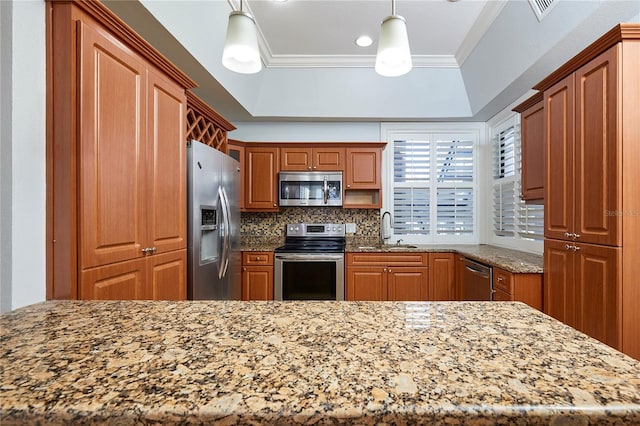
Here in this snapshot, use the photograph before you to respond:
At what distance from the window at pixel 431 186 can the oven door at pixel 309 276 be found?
3.63 ft

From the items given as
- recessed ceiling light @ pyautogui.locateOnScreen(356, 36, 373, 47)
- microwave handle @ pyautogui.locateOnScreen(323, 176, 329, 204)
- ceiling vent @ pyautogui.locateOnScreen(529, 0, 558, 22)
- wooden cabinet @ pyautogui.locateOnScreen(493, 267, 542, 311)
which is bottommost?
wooden cabinet @ pyautogui.locateOnScreen(493, 267, 542, 311)

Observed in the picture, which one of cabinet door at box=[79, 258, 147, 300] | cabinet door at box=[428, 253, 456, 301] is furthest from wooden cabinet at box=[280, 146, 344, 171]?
cabinet door at box=[79, 258, 147, 300]

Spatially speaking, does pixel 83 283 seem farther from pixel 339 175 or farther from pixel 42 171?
pixel 339 175

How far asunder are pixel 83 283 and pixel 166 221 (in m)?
0.62

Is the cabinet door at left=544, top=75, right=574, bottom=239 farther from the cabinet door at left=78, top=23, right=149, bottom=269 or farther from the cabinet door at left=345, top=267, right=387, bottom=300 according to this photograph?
the cabinet door at left=78, top=23, right=149, bottom=269

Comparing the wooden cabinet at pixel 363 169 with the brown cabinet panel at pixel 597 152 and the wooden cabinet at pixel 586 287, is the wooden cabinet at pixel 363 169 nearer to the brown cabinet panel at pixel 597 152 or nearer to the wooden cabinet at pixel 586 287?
the wooden cabinet at pixel 586 287

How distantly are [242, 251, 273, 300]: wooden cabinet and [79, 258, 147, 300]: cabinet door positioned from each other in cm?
196

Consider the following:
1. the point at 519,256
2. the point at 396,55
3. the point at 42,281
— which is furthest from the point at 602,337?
the point at 42,281

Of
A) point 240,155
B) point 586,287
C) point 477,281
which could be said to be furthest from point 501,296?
point 240,155

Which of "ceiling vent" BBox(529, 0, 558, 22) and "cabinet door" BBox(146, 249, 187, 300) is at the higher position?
"ceiling vent" BBox(529, 0, 558, 22)

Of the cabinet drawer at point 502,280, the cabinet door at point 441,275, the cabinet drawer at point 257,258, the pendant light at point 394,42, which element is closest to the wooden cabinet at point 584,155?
the cabinet drawer at point 502,280

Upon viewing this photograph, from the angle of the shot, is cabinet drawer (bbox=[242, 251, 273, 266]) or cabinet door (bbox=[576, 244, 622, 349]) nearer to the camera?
cabinet door (bbox=[576, 244, 622, 349])

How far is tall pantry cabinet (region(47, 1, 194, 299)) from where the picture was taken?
1147 mm

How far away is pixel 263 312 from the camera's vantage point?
904mm
